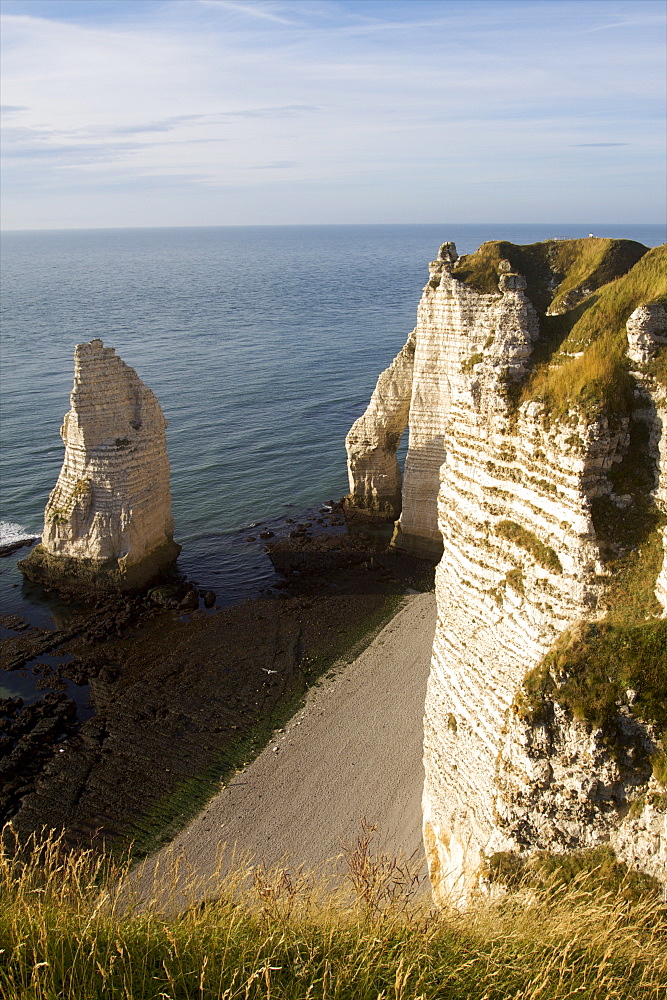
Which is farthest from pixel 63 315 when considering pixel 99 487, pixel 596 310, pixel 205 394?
pixel 596 310

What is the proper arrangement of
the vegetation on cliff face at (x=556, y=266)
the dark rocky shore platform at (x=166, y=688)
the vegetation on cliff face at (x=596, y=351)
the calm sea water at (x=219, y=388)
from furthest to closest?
the calm sea water at (x=219, y=388) < the vegetation on cliff face at (x=556, y=266) < the dark rocky shore platform at (x=166, y=688) < the vegetation on cliff face at (x=596, y=351)

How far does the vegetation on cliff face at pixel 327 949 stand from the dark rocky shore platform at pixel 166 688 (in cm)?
795

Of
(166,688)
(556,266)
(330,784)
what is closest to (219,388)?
(166,688)

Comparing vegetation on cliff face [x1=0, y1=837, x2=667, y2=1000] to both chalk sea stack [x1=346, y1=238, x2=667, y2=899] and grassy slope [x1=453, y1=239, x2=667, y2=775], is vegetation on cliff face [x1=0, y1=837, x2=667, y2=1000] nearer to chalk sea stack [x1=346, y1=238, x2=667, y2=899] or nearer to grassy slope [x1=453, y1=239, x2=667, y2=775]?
chalk sea stack [x1=346, y1=238, x2=667, y2=899]

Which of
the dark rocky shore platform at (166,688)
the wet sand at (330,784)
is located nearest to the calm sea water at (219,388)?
the dark rocky shore platform at (166,688)

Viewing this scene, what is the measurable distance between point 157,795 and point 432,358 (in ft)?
54.8

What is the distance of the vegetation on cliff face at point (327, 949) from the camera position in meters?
5.45

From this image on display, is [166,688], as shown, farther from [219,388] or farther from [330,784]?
[219,388]

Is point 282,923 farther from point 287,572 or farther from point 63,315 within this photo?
point 63,315

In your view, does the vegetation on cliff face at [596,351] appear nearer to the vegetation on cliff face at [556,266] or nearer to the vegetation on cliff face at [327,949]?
the vegetation on cliff face at [327,949]

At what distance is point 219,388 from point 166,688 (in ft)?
117

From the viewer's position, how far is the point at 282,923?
613cm

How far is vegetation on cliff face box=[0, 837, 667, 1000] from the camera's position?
5.45 meters

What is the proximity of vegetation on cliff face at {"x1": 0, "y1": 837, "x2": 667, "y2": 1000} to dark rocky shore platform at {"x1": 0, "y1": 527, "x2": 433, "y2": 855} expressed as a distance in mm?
7946
